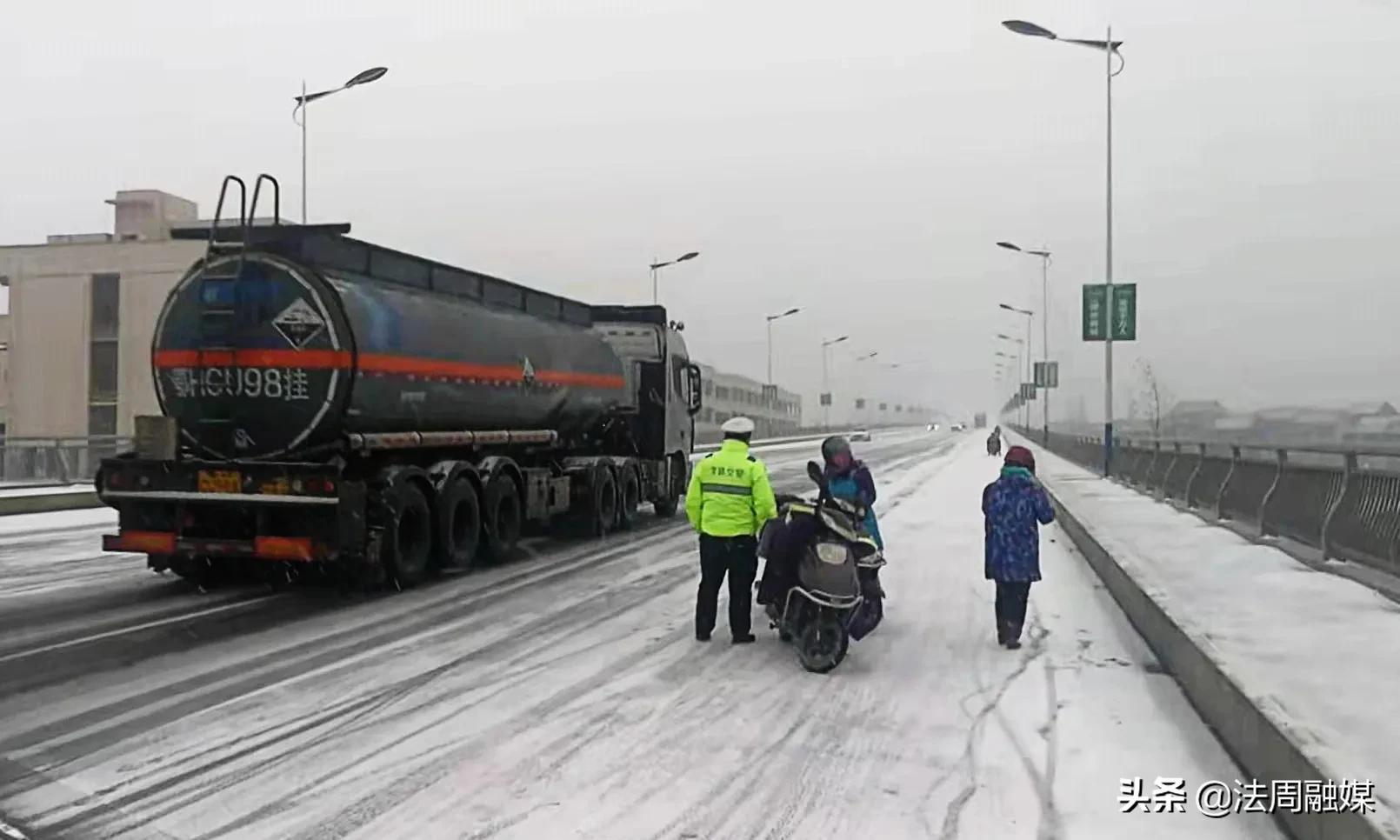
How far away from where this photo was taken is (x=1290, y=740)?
5250mm

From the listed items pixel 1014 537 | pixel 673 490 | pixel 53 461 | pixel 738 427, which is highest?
pixel 738 427

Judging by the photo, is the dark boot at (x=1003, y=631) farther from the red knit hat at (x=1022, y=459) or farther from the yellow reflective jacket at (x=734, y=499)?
the yellow reflective jacket at (x=734, y=499)

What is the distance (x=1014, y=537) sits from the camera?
897 centimetres

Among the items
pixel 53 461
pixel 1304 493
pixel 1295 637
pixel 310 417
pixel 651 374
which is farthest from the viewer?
pixel 53 461

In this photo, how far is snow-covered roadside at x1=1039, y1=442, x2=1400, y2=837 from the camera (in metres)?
5.21

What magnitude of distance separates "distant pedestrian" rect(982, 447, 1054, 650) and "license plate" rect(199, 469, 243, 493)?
6.84m

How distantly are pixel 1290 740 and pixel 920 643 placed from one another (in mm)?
4182

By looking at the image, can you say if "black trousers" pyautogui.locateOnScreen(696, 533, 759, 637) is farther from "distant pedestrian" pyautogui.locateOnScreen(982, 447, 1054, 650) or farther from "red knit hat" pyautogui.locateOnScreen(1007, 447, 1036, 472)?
"red knit hat" pyautogui.locateOnScreen(1007, 447, 1036, 472)

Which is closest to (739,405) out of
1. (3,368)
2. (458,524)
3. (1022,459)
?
(3,368)

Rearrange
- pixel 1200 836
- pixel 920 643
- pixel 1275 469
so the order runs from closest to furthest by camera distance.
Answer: pixel 1200 836
pixel 920 643
pixel 1275 469

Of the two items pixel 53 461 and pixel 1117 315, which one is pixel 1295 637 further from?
pixel 53 461

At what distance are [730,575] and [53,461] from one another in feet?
87.4

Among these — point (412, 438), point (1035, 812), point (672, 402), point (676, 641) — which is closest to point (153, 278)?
point (672, 402)

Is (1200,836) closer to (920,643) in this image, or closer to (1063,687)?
(1063,687)
